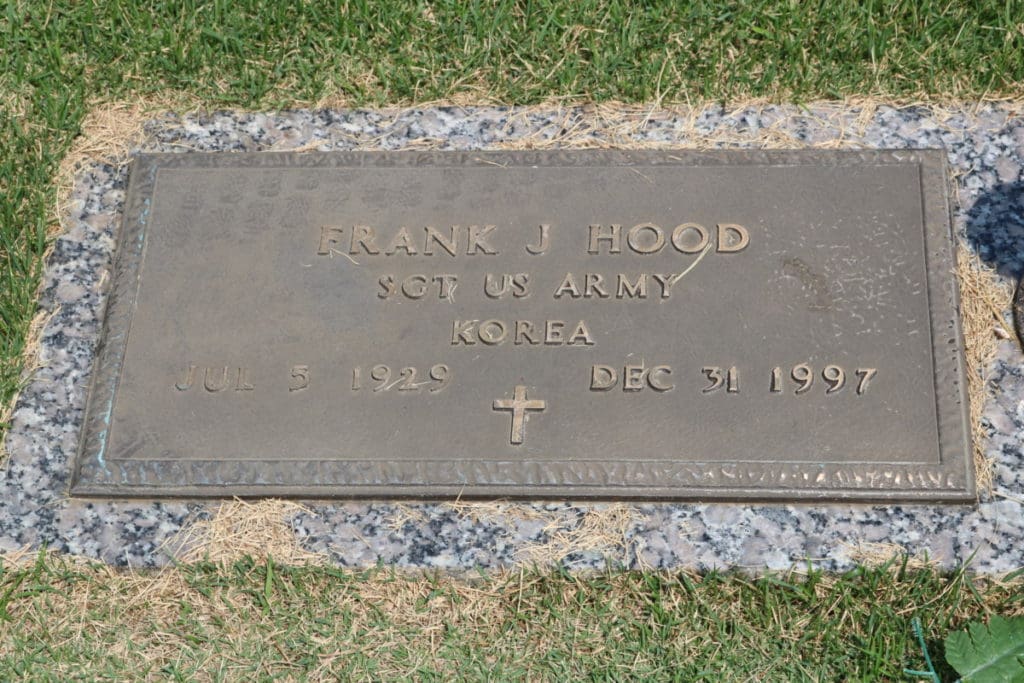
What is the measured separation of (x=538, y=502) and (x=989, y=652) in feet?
3.82

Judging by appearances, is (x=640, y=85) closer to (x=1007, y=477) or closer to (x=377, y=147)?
(x=377, y=147)

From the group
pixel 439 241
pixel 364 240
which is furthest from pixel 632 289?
pixel 364 240

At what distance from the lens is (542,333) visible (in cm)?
295

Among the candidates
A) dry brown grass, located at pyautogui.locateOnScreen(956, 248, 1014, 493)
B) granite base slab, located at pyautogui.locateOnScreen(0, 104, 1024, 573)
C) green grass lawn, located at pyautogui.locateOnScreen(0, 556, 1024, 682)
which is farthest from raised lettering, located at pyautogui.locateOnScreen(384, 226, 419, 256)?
dry brown grass, located at pyautogui.locateOnScreen(956, 248, 1014, 493)

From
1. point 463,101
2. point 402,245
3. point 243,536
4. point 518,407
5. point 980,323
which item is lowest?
point 243,536

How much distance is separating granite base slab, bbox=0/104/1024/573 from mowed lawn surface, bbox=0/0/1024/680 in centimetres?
7

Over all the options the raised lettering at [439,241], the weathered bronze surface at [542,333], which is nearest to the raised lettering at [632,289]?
the weathered bronze surface at [542,333]

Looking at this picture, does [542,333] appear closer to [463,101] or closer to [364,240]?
[364,240]

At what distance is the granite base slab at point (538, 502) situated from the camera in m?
2.74

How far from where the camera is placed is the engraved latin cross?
9.26 ft

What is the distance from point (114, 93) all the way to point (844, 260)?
8.22 feet

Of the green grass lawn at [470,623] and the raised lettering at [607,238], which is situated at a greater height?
the raised lettering at [607,238]

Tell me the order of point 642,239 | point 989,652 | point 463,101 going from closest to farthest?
point 989,652 < point 642,239 < point 463,101

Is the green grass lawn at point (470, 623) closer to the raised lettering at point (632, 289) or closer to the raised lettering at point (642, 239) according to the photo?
the raised lettering at point (632, 289)
